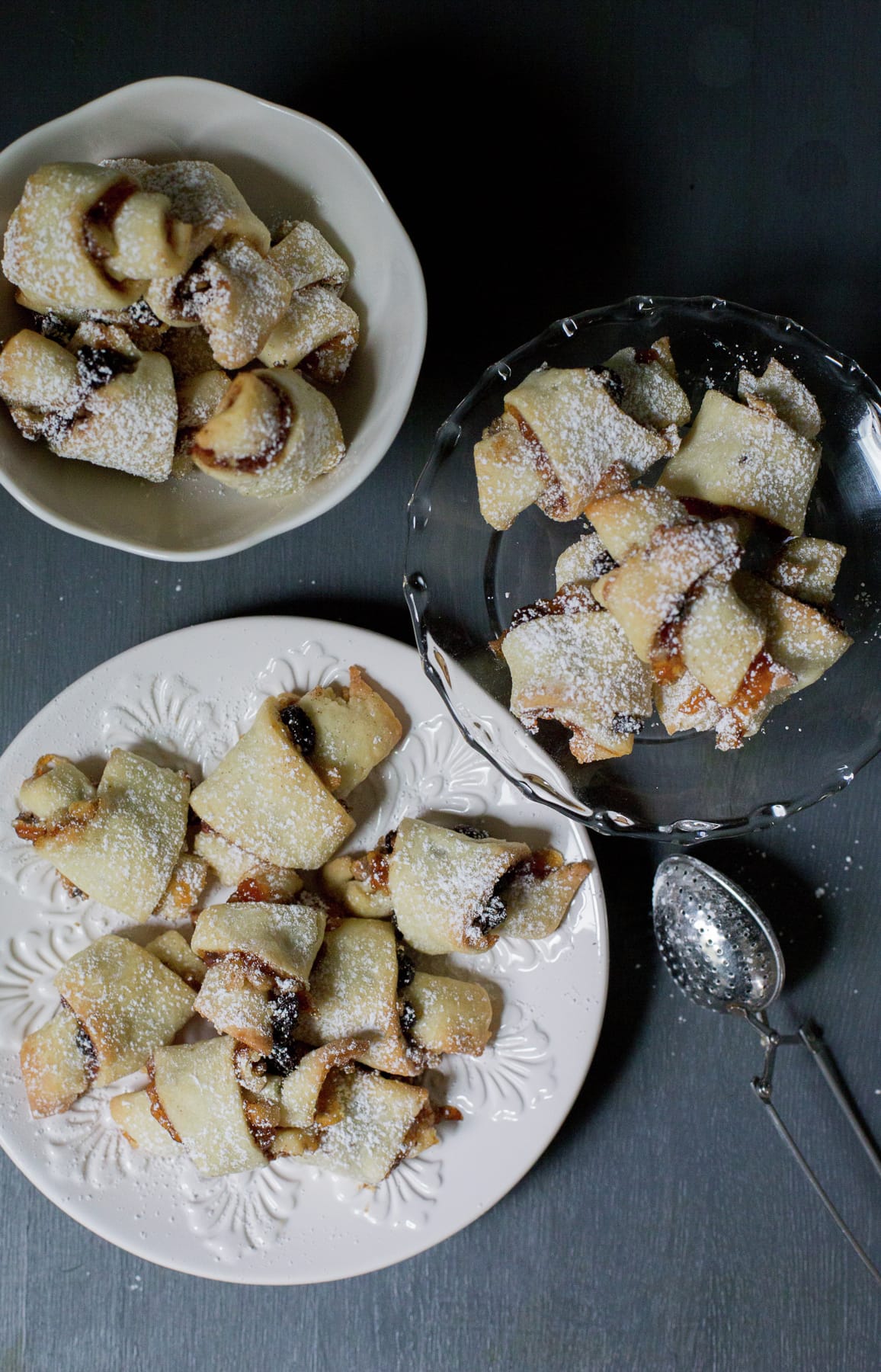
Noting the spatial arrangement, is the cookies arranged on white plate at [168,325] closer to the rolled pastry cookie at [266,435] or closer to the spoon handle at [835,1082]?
the rolled pastry cookie at [266,435]

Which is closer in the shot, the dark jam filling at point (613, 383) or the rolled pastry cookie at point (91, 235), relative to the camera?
the rolled pastry cookie at point (91, 235)

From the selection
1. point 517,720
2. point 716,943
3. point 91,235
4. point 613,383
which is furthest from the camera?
point 716,943

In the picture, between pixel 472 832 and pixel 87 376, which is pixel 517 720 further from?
pixel 87 376

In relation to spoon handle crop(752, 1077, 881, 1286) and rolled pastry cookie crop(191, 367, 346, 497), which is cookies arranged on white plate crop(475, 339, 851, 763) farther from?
spoon handle crop(752, 1077, 881, 1286)

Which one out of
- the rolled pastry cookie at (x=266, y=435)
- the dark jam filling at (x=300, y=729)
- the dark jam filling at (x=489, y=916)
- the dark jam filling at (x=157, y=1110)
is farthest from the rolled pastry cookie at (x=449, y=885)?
the rolled pastry cookie at (x=266, y=435)

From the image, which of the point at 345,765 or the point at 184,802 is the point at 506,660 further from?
the point at 184,802

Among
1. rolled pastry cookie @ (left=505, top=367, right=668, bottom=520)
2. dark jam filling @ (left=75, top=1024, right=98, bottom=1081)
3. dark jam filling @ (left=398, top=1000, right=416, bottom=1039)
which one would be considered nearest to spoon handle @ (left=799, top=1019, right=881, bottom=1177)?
dark jam filling @ (left=398, top=1000, right=416, bottom=1039)

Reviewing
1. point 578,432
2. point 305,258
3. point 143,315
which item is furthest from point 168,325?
point 578,432
